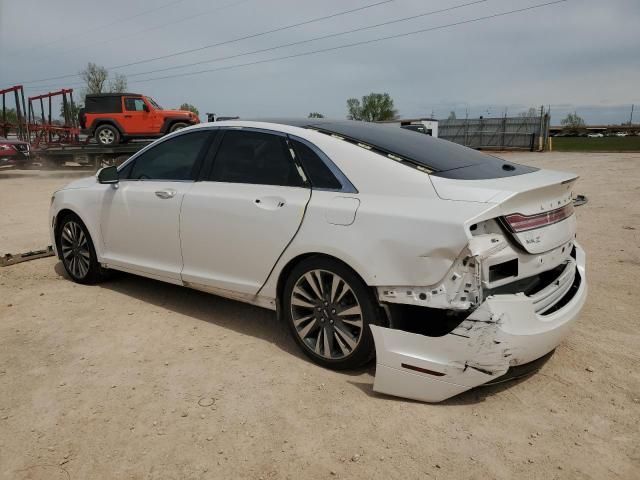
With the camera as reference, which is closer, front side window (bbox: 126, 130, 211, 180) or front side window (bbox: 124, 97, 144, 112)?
front side window (bbox: 126, 130, 211, 180)

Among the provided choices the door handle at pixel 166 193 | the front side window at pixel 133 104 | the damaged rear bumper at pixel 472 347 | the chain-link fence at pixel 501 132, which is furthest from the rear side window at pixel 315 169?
the chain-link fence at pixel 501 132

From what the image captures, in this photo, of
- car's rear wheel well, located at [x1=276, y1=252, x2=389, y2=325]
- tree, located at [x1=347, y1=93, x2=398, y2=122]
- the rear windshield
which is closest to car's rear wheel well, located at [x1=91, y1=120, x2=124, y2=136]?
the rear windshield

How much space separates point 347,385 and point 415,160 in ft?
4.65

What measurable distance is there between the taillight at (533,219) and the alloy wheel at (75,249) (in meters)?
3.90

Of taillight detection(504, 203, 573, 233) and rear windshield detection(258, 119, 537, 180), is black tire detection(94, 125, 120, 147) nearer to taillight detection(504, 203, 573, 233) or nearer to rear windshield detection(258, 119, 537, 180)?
rear windshield detection(258, 119, 537, 180)

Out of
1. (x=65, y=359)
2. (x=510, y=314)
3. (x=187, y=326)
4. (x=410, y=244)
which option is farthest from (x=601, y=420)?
(x=65, y=359)

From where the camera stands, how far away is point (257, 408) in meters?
2.88

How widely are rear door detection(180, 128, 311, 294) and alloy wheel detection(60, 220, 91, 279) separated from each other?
1.54 metres

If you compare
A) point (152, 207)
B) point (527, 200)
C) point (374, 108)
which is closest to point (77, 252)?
point (152, 207)

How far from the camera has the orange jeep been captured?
18.5m

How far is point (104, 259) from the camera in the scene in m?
4.75

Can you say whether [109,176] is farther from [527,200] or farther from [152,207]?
[527,200]

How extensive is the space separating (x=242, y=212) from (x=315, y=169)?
621mm

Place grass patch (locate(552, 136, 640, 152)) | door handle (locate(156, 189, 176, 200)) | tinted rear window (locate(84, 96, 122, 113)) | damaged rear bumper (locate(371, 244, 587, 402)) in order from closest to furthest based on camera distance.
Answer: damaged rear bumper (locate(371, 244, 587, 402)), door handle (locate(156, 189, 176, 200)), tinted rear window (locate(84, 96, 122, 113)), grass patch (locate(552, 136, 640, 152))
